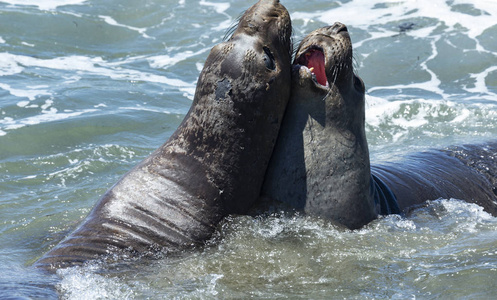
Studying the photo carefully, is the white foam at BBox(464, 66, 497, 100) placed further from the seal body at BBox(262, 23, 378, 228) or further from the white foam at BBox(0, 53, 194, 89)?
the seal body at BBox(262, 23, 378, 228)

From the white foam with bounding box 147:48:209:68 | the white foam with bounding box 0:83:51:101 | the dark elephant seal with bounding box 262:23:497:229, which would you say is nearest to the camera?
the dark elephant seal with bounding box 262:23:497:229

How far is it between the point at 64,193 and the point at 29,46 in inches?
328

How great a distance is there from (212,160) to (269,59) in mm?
925

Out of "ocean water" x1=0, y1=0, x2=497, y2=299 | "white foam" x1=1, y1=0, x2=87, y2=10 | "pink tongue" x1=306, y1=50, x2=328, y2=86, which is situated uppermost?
"white foam" x1=1, y1=0, x2=87, y2=10

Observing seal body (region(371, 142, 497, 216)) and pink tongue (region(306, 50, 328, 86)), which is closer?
pink tongue (region(306, 50, 328, 86))

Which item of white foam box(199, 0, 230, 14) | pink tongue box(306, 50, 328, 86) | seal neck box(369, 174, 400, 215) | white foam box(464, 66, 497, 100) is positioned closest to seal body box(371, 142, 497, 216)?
seal neck box(369, 174, 400, 215)

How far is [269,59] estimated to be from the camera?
17.7ft

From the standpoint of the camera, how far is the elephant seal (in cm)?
532

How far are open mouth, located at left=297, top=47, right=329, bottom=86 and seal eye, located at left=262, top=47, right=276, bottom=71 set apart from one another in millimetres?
411

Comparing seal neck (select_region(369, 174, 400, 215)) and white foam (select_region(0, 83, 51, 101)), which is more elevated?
white foam (select_region(0, 83, 51, 101))

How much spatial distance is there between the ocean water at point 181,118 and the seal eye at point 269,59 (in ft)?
4.10

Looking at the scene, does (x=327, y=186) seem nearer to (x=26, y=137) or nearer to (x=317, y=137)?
(x=317, y=137)

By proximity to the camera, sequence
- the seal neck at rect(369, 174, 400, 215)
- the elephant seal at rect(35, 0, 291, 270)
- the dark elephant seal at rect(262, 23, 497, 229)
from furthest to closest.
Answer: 1. the seal neck at rect(369, 174, 400, 215)
2. the dark elephant seal at rect(262, 23, 497, 229)
3. the elephant seal at rect(35, 0, 291, 270)

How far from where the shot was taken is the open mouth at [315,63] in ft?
18.7
